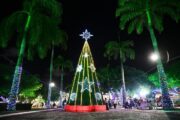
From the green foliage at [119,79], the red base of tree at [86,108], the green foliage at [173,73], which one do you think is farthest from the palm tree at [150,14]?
the green foliage at [119,79]

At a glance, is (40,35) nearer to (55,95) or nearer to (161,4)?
(161,4)

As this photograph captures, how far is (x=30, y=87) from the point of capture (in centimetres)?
4272

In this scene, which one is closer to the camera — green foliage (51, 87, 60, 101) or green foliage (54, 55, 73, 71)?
green foliage (54, 55, 73, 71)

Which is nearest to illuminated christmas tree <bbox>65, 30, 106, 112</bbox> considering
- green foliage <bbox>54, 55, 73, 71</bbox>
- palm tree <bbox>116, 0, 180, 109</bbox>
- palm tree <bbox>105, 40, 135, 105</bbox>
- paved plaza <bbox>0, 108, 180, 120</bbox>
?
paved plaza <bbox>0, 108, 180, 120</bbox>

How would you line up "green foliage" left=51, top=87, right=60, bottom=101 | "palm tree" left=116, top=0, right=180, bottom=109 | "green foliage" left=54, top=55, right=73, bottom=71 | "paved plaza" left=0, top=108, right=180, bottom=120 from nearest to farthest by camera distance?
"paved plaza" left=0, top=108, right=180, bottom=120 → "palm tree" left=116, top=0, right=180, bottom=109 → "green foliage" left=54, top=55, right=73, bottom=71 → "green foliage" left=51, top=87, right=60, bottom=101

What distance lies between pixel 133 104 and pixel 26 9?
809 inches

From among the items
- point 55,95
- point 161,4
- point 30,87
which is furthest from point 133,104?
point 55,95

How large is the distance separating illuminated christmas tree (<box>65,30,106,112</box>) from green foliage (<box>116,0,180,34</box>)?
812 centimetres

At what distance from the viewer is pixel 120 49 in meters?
37.2

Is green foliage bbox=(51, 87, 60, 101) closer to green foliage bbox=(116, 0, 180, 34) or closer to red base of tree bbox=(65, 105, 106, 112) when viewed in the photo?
green foliage bbox=(116, 0, 180, 34)

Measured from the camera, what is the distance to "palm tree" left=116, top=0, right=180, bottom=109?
836 inches

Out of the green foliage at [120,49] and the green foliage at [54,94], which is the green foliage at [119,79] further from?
the green foliage at [54,94]

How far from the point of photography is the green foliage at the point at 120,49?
36719 mm

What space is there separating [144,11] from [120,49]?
1426cm
